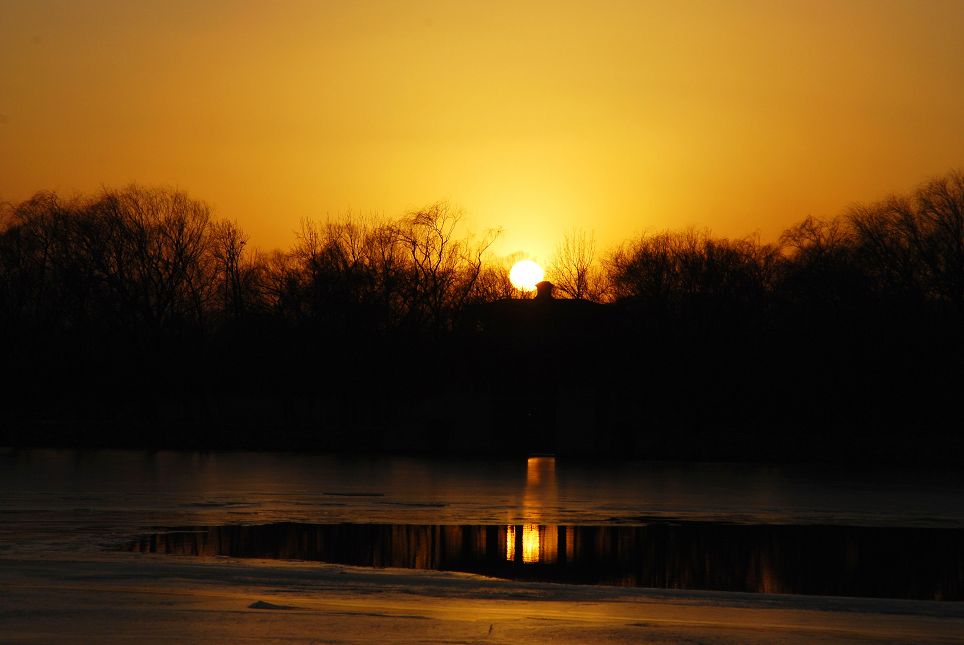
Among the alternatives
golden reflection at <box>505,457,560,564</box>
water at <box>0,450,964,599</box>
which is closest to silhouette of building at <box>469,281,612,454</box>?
water at <box>0,450,964,599</box>

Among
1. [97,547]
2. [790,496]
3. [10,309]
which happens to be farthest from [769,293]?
[97,547]

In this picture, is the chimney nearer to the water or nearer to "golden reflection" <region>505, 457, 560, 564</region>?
the water

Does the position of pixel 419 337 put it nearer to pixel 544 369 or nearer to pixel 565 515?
pixel 544 369

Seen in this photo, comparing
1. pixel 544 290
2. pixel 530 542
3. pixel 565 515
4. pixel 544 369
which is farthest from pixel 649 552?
pixel 544 290

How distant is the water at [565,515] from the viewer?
1722cm

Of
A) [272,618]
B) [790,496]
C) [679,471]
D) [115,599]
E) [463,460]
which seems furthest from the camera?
[463,460]

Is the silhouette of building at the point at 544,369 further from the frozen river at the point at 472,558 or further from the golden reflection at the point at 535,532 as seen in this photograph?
the golden reflection at the point at 535,532

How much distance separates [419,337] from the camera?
8231 centimetres

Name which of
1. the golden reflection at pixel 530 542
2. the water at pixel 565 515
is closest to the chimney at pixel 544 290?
the water at pixel 565 515

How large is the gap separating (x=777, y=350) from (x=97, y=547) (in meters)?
55.8

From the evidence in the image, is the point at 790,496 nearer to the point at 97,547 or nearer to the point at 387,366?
the point at 97,547

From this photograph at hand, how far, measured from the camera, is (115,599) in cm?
1305

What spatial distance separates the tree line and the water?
18720mm

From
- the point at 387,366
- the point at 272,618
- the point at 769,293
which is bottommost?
the point at 272,618
